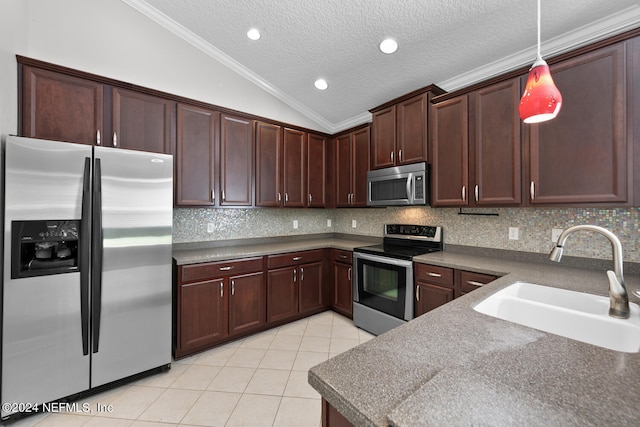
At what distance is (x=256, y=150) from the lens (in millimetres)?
3076

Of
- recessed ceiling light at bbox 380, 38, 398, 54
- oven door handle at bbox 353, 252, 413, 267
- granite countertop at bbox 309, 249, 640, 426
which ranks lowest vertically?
oven door handle at bbox 353, 252, 413, 267

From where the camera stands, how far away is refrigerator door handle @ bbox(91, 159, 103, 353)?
6.07ft

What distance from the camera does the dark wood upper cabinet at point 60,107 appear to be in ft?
6.19

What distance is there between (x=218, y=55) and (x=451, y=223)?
3.21 metres

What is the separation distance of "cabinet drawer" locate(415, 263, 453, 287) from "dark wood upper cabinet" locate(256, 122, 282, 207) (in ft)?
5.84

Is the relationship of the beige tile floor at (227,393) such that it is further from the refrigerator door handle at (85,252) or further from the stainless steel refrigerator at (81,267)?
the refrigerator door handle at (85,252)

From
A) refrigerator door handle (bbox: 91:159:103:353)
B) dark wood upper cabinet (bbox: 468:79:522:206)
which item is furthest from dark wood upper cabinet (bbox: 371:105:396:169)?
refrigerator door handle (bbox: 91:159:103:353)

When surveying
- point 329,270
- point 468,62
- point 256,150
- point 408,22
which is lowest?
point 329,270

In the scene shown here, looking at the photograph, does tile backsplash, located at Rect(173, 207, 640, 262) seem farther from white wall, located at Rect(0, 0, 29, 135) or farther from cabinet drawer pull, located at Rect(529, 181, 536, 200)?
white wall, located at Rect(0, 0, 29, 135)

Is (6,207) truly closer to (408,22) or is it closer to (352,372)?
(352,372)

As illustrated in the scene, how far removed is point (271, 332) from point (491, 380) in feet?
8.66

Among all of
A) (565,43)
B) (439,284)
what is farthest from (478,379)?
(565,43)

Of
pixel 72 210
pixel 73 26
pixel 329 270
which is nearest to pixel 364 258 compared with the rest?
pixel 329 270

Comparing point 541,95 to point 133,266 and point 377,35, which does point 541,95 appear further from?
point 133,266
